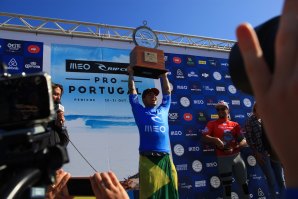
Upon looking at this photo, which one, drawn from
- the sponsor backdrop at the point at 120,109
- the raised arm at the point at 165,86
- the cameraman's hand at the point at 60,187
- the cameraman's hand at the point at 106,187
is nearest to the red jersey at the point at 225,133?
the sponsor backdrop at the point at 120,109

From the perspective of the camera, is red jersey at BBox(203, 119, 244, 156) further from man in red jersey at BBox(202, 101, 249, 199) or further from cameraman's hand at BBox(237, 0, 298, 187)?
cameraman's hand at BBox(237, 0, 298, 187)

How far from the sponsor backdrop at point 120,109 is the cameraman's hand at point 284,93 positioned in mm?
4008

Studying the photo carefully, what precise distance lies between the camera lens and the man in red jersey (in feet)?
14.1

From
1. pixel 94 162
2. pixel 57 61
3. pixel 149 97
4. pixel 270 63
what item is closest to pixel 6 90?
pixel 270 63

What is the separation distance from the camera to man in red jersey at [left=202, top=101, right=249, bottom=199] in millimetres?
4742

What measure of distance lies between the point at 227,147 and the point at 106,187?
424cm

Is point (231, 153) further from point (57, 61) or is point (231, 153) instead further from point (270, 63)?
point (270, 63)

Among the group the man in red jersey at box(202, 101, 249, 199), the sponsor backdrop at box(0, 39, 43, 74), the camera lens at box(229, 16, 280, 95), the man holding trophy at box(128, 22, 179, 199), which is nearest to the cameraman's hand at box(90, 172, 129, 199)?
the camera lens at box(229, 16, 280, 95)

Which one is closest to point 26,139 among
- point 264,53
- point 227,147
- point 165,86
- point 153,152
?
point 264,53

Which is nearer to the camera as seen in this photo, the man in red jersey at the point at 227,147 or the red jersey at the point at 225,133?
the man in red jersey at the point at 227,147

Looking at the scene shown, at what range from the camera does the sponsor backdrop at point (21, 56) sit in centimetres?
450

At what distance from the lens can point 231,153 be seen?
4.81 metres

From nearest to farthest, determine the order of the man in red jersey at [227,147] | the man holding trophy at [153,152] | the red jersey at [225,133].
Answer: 1. the man holding trophy at [153,152]
2. the man in red jersey at [227,147]
3. the red jersey at [225,133]

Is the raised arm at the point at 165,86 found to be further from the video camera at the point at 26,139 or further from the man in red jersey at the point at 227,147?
the video camera at the point at 26,139
